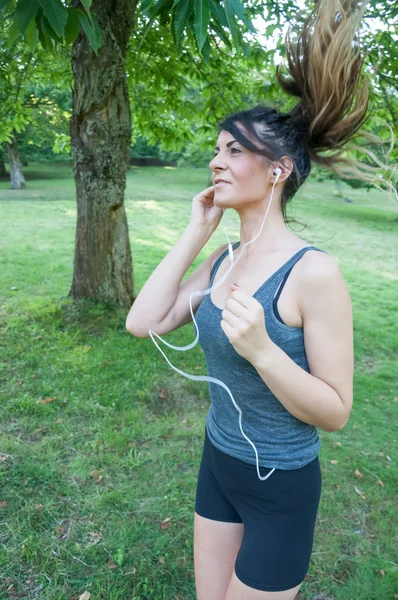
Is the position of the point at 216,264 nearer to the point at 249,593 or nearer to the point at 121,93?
the point at 249,593

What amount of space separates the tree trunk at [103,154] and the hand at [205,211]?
375 cm

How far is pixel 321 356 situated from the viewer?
142 centimetres

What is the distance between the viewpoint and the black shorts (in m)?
1.54

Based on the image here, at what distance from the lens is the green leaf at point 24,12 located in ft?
6.15

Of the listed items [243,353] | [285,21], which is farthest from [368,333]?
[243,353]

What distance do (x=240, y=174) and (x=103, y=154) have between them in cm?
409

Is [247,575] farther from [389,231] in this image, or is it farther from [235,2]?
[389,231]

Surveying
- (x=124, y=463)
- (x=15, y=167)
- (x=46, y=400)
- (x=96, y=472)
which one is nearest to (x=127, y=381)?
(x=46, y=400)

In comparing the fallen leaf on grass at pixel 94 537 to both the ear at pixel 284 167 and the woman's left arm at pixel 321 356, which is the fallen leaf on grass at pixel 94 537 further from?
the ear at pixel 284 167

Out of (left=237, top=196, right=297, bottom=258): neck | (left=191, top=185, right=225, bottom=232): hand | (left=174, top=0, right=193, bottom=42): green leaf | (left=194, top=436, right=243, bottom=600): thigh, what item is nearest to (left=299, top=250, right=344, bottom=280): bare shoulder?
(left=237, top=196, right=297, bottom=258): neck

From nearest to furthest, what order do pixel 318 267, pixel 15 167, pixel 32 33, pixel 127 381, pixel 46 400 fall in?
1. pixel 318 267
2. pixel 32 33
3. pixel 46 400
4. pixel 127 381
5. pixel 15 167

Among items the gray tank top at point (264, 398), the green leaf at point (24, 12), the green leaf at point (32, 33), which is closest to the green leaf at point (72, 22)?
the green leaf at point (32, 33)

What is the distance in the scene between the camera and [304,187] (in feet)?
6.14

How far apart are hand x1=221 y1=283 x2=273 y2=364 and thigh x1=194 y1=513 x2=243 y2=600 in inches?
30.3
